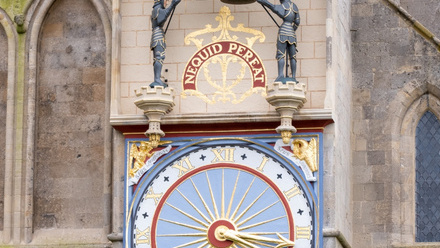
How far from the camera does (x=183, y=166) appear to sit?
23.9 m

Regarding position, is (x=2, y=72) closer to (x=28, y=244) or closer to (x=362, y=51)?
(x=28, y=244)

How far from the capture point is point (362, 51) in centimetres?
2550

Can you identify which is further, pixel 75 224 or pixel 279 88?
pixel 75 224

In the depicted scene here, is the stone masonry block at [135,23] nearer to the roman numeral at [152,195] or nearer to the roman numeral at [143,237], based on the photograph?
the roman numeral at [152,195]

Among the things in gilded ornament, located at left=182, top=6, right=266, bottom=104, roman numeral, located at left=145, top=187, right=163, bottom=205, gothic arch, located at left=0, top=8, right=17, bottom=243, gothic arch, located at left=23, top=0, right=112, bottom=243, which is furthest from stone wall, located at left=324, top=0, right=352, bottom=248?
gothic arch, located at left=0, top=8, right=17, bottom=243

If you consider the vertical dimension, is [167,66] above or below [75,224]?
above

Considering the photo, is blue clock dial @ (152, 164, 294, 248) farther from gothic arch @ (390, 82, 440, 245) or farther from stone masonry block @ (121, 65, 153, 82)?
gothic arch @ (390, 82, 440, 245)

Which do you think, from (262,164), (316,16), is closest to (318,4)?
(316,16)

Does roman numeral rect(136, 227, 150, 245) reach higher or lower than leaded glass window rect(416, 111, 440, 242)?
lower

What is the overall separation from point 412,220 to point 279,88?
9.22 feet

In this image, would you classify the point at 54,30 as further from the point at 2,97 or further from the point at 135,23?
the point at 135,23

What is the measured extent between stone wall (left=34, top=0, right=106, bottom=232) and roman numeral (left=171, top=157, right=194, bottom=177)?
1.63 metres

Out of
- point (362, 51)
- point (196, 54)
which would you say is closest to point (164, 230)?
point (196, 54)

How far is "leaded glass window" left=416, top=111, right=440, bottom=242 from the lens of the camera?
24984mm
